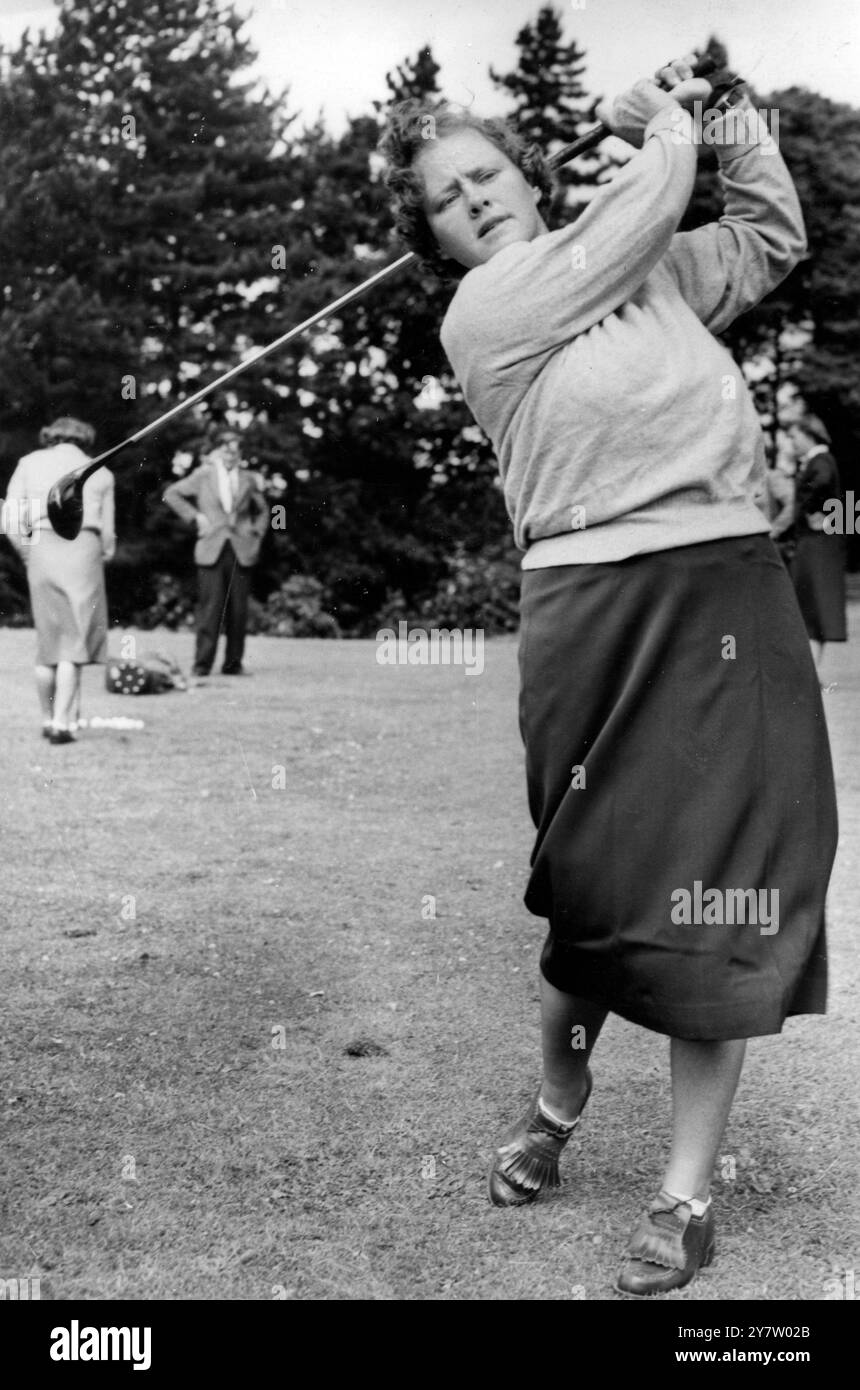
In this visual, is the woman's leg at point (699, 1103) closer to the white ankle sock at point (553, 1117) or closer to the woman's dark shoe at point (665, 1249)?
the woman's dark shoe at point (665, 1249)

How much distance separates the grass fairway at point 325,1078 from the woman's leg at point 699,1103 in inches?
6.1

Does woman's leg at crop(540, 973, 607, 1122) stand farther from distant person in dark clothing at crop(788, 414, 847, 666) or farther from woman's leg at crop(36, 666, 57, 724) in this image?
distant person in dark clothing at crop(788, 414, 847, 666)

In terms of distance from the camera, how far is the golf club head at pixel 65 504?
15.0 ft

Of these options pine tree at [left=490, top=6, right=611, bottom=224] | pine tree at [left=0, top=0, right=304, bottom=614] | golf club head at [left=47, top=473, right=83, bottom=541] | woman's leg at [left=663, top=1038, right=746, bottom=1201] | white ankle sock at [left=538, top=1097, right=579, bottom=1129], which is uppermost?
pine tree at [left=0, top=0, right=304, bottom=614]

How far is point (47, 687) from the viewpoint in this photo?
805 cm

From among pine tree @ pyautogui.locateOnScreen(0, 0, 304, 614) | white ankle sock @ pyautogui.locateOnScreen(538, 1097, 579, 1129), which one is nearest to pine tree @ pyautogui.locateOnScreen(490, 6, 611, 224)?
white ankle sock @ pyautogui.locateOnScreen(538, 1097, 579, 1129)

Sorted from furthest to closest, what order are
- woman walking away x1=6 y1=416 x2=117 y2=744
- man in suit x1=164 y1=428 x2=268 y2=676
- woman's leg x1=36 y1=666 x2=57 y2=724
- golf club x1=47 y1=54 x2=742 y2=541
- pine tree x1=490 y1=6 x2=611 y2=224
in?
1. man in suit x1=164 y1=428 x2=268 y2=676
2. woman's leg x1=36 y1=666 x2=57 y2=724
3. woman walking away x1=6 y1=416 x2=117 y2=744
4. pine tree x1=490 y1=6 x2=611 y2=224
5. golf club x1=47 y1=54 x2=742 y2=541

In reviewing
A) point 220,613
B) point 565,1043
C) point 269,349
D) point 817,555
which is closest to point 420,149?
point 269,349

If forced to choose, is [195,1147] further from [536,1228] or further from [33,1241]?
[536,1228]

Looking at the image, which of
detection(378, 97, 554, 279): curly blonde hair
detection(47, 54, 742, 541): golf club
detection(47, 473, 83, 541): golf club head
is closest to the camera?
detection(378, 97, 554, 279): curly blonde hair

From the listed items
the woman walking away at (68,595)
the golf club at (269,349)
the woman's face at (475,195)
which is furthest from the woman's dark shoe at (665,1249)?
the woman walking away at (68,595)

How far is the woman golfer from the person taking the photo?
2154 mm

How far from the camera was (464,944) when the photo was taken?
410 cm

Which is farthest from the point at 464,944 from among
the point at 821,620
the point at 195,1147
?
the point at 821,620
